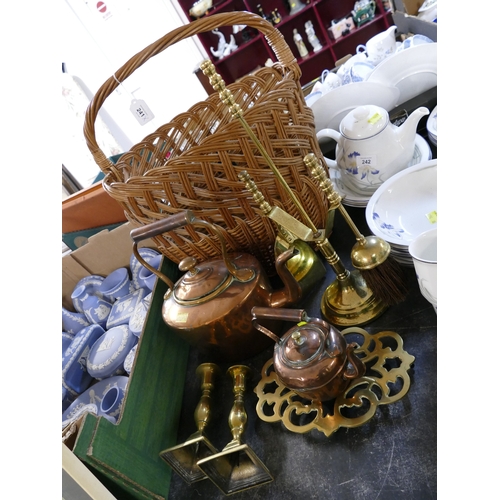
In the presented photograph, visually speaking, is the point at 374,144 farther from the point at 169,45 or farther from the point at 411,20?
the point at 411,20

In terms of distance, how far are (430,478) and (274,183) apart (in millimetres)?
489

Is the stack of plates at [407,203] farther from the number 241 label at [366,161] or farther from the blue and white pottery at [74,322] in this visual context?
the blue and white pottery at [74,322]

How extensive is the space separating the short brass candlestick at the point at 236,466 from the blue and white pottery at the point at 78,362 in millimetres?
433

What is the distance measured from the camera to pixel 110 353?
3.23 feet

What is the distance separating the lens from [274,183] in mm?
779

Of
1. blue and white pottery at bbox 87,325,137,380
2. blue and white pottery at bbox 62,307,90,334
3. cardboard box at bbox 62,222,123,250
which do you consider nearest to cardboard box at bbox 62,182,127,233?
cardboard box at bbox 62,222,123,250

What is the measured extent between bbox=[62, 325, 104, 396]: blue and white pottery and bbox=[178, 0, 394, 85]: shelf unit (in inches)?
106

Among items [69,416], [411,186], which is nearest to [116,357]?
[69,416]

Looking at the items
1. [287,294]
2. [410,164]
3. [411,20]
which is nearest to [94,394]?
[287,294]

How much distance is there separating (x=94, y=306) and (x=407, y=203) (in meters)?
0.83

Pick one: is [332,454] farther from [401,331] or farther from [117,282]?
[117,282]

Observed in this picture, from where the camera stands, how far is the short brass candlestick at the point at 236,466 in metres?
0.65

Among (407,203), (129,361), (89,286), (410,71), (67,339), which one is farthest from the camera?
(89,286)

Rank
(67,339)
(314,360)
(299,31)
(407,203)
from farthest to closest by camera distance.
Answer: (299,31)
(67,339)
(407,203)
(314,360)
